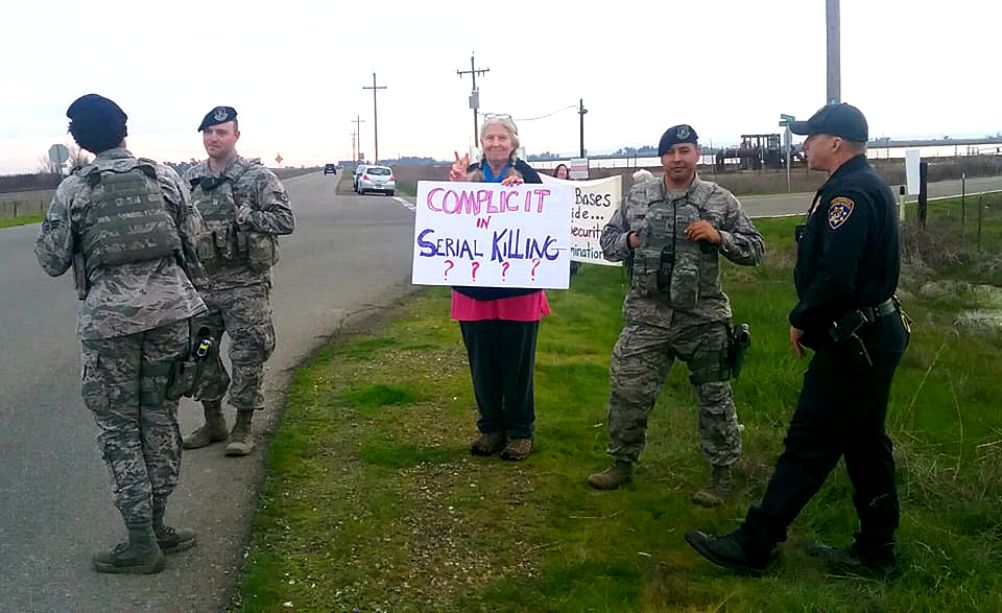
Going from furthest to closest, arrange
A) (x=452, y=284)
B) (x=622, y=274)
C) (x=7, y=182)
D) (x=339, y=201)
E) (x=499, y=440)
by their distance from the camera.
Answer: (x=7, y=182) < (x=339, y=201) < (x=622, y=274) < (x=499, y=440) < (x=452, y=284)

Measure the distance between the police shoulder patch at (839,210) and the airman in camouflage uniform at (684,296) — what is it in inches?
37.8

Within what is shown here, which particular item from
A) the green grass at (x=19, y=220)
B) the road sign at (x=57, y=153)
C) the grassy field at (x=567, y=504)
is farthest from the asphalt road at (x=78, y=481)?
the road sign at (x=57, y=153)

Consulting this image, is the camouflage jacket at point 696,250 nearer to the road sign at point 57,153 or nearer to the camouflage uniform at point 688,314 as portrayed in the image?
the camouflage uniform at point 688,314

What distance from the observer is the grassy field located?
3756 mm

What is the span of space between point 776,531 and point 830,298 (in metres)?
0.98

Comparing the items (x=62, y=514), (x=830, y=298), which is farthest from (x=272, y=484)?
(x=830, y=298)

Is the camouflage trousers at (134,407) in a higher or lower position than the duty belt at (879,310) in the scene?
lower

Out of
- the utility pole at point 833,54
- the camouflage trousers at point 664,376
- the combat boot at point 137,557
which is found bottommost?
the combat boot at point 137,557

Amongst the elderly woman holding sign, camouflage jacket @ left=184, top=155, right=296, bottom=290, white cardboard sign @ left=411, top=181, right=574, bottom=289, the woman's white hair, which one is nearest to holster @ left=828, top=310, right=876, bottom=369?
white cardboard sign @ left=411, top=181, right=574, bottom=289

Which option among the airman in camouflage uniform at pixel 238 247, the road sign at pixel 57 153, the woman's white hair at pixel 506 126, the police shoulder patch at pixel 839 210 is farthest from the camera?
the road sign at pixel 57 153

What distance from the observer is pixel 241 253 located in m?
5.52

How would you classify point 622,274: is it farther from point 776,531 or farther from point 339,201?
point 339,201

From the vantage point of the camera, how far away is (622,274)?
42.9 feet

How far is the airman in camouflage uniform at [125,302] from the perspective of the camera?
3949 mm
